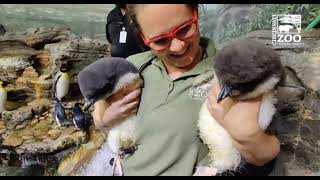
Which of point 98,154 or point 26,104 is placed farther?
point 26,104

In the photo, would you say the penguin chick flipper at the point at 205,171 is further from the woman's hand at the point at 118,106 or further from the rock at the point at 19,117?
the rock at the point at 19,117

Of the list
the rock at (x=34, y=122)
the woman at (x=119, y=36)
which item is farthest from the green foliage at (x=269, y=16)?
the rock at (x=34, y=122)

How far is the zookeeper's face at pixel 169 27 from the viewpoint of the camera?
85 centimetres

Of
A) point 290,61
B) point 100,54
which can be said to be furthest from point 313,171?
point 100,54

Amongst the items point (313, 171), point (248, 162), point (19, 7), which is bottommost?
point (313, 171)

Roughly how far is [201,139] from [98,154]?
30 centimetres

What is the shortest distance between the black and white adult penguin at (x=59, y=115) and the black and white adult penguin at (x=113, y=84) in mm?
392

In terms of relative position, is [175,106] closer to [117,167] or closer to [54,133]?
[117,167]

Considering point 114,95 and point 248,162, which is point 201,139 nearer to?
point 248,162

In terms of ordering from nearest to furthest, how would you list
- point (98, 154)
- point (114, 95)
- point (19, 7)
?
point (114, 95), point (98, 154), point (19, 7)

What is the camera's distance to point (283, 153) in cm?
106

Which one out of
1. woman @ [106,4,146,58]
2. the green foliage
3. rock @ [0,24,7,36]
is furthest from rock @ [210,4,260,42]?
rock @ [0,24,7,36]

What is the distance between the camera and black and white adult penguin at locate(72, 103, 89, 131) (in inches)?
48.7

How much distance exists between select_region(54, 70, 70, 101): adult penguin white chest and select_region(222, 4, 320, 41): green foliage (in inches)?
19.1
